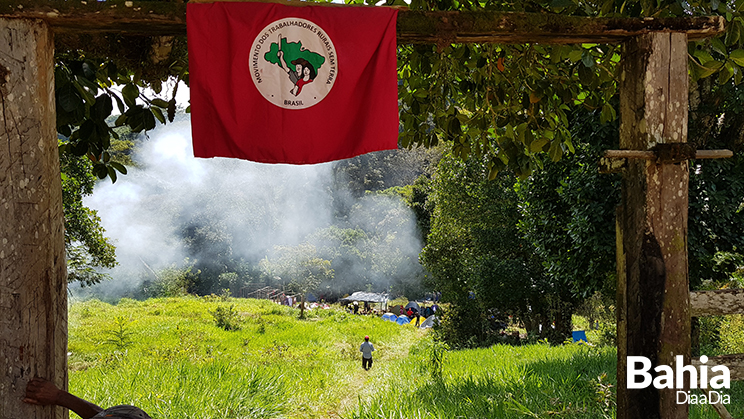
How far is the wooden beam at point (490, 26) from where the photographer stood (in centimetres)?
219

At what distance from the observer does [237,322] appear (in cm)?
1489

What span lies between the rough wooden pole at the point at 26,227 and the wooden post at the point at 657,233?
244 centimetres

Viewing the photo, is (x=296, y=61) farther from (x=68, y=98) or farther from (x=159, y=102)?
(x=159, y=102)

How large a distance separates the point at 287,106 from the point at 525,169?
193 centimetres

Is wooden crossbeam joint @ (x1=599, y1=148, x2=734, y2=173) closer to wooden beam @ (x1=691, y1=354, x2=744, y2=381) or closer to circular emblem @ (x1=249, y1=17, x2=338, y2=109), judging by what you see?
wooden beam @ (x1=691, y1=354, x2=744, y2=381)

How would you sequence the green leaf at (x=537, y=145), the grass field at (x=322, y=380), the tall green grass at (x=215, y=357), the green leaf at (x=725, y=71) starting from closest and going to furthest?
the green leaf at (x=725, y=71) < the green leaf at (x=537, y=145) < the grass field at (x=322, y=380) < the tall green grass at (x=215, y=357)

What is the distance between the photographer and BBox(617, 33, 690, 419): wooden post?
2.23 meters

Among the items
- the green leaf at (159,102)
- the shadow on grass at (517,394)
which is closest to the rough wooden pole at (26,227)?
the green leaf at (159,102)

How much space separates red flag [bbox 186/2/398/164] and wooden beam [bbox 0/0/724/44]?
0.33 feet

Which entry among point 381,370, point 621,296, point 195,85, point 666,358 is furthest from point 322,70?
point 381,370

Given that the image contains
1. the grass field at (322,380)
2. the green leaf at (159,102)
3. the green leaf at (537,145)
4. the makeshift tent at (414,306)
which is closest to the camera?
the green leaf at (537,145)

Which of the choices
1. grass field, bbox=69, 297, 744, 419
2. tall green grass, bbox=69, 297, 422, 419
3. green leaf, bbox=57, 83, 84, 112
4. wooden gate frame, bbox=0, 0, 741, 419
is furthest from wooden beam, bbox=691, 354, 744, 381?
tall green grass, bbox=69, 297, 422, 419

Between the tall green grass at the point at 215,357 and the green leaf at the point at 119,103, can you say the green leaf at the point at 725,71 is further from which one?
the tall green grass at the point at 215,357

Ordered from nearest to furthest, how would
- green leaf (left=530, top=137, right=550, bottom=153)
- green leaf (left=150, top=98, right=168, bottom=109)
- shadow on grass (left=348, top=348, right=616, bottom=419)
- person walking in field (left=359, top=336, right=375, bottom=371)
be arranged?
green leaf (left=530, top=137, right=550, bottom=153)
green leaf (left=150, top=98, right=168, bottom=109)
shadow on grass (left=348, top=348, right=616, bottom=419)
person walking in field (left=359, top=336, right=375, bottom=371)
